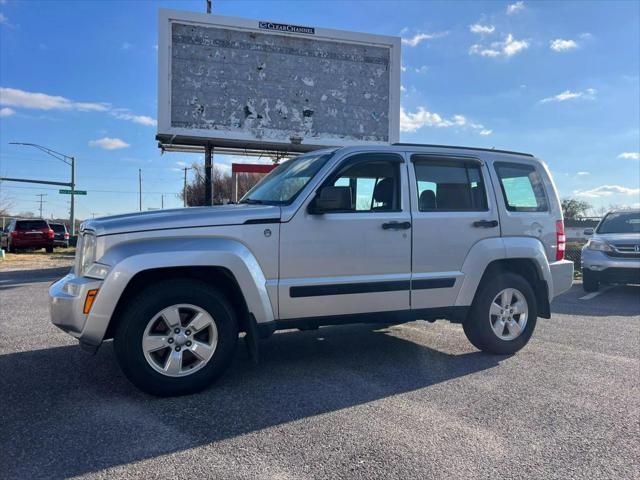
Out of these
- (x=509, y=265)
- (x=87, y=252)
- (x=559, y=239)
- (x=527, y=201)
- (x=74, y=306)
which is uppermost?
(x=527, y=201)

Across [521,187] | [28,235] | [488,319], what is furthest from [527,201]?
[28,235]

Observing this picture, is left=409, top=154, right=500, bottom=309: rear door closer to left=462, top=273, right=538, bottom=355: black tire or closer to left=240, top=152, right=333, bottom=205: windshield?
left=462, top=273, right=538, bottom=355: black tire

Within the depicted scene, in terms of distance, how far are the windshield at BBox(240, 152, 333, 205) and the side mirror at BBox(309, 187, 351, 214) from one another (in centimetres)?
25

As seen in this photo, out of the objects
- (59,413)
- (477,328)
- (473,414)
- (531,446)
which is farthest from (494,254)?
(59,413)

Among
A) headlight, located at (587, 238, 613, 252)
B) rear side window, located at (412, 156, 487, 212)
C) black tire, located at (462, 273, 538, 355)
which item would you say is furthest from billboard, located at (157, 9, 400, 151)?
black tire, located at (462, 273, 538, 355)

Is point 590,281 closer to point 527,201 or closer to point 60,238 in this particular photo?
point 527,201

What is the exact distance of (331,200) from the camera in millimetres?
4242

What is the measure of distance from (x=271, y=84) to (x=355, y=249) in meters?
13.3

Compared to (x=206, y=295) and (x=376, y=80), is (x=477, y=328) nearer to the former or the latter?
(x=206, y=295)

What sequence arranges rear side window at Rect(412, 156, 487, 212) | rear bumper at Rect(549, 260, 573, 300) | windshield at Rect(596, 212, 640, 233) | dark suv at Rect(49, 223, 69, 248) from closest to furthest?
rear side window at Rect(412, 156, 487, 212) < rear bumper at Rect(549, 260, 573, 300) < windshield at Rect(596, 212, 640, 233) < dark suv at Rect(49, 223, 69, 248)

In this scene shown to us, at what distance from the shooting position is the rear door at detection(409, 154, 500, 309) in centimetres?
483

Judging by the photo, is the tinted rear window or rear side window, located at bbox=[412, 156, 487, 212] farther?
the tinted rear window

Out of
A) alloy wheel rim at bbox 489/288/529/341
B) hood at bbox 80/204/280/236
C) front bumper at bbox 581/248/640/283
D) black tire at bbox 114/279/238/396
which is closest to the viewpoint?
black tire at bbox 114/279/238/396

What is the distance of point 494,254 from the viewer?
513cm
